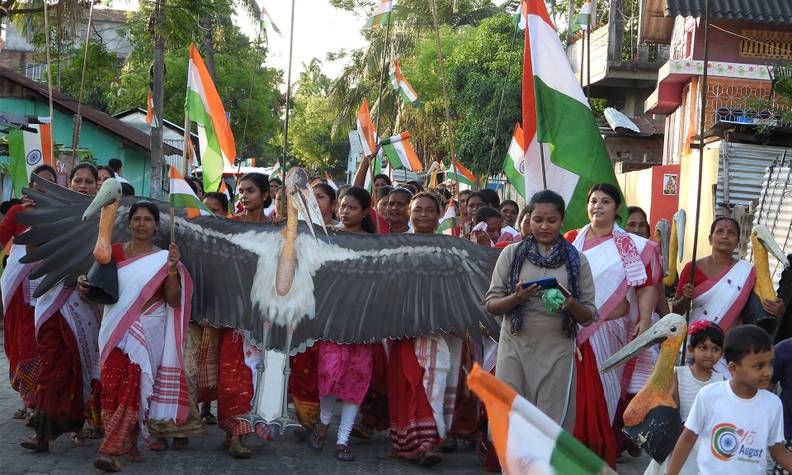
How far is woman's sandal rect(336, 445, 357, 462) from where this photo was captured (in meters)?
6.77

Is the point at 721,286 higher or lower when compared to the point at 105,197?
lower

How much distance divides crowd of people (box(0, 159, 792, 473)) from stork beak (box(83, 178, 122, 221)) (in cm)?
15

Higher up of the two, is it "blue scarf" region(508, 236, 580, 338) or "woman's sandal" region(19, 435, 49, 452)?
"blue scarf" region(508, 236, 580, 338)

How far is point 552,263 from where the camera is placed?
214 inches

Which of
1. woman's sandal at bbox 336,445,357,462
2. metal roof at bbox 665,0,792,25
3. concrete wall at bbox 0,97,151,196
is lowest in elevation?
woman's sandal at bbox 336,445,357,462

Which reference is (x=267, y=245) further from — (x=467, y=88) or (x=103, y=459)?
(x=467, y=88)

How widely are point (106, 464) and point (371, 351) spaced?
1.75m

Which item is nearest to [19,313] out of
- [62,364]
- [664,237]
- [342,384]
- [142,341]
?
[62,364]

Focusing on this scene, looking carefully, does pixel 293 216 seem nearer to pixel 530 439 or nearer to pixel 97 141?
pixel 530 439

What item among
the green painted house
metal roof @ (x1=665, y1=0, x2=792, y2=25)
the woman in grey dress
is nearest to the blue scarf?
the woman in grey dress

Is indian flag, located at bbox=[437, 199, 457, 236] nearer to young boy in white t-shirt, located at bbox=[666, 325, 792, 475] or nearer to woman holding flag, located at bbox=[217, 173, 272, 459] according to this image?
woman holding flag, located at bbox=[217, 173, 272, 459]

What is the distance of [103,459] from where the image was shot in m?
6.14

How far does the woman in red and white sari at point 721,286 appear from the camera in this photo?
6752 mm

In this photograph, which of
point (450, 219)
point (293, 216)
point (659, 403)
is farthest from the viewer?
point (450, 219)
